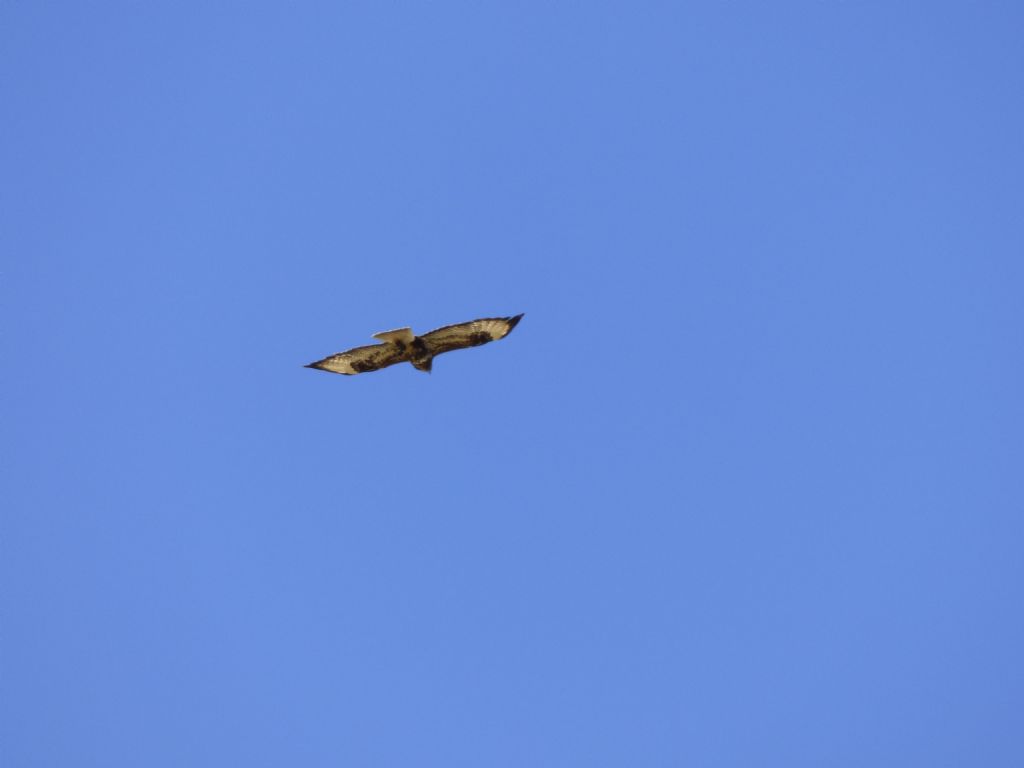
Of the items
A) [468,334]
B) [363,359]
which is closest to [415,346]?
[468,334]

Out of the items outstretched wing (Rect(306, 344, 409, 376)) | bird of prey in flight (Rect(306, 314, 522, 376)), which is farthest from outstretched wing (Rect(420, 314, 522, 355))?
outstretched wing (Rect(306, 344, 409, 376))

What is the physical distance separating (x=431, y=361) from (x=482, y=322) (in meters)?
2.09

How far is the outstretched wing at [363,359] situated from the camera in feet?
76.3

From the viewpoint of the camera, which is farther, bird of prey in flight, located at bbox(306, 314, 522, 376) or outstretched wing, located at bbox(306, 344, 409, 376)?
outstretched wing, located at bbox(306, 344, 409, 376)

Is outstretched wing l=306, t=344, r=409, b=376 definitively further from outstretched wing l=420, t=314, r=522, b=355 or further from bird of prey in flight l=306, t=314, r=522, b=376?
outstretched wing l=420, t=314, r=522, b=355

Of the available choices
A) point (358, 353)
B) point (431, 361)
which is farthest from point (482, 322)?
point (358, 353)

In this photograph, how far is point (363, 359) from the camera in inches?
934

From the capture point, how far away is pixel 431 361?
23.5 m

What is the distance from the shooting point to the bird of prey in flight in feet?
73.6

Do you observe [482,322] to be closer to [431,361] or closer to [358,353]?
[431,361]

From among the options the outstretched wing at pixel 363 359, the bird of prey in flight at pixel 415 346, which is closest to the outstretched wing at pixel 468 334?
the bird of prey in flight at pixel 415 346

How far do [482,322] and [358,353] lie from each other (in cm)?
386

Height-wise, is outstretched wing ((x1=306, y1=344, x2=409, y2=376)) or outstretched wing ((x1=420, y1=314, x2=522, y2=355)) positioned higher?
outstretched wing ((x1=306, y1=344, x2=409, y2=376))

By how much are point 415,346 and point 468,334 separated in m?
1.54
